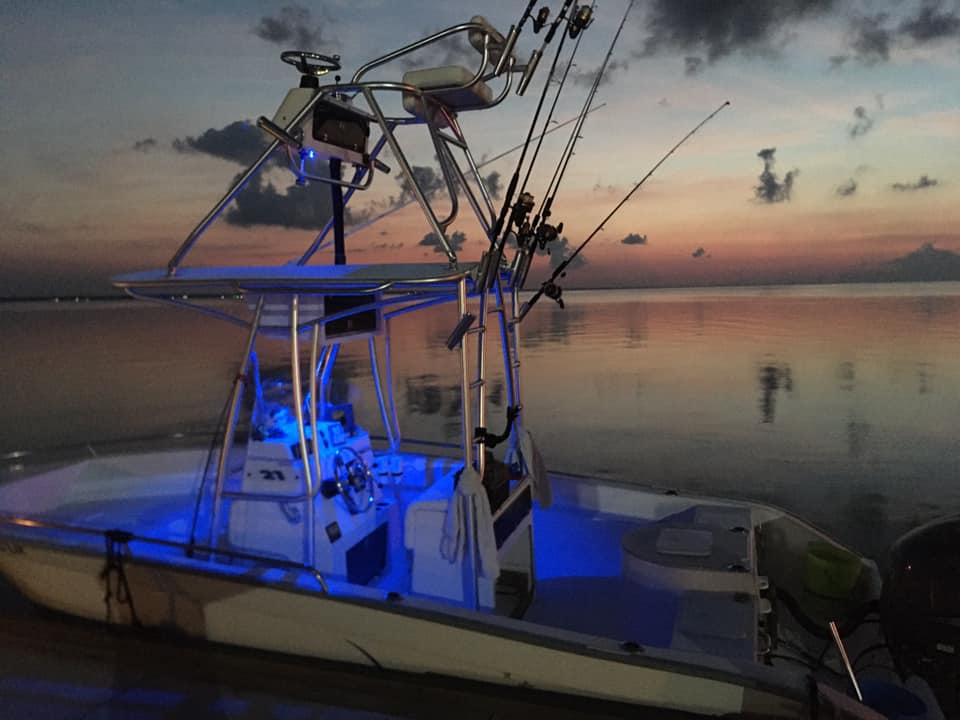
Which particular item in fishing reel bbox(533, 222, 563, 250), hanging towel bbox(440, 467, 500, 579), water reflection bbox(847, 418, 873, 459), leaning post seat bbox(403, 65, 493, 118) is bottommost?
water reflection bbox(847, 418, 873, 459)

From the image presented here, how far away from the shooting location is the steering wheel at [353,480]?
338 cm

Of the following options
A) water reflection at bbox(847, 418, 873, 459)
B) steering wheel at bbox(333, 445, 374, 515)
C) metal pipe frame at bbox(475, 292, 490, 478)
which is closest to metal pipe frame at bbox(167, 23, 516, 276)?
metal pipe frame at bbox(475, 292, 490, 478)

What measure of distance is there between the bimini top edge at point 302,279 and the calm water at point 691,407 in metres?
1.07

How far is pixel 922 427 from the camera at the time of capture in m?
11.7

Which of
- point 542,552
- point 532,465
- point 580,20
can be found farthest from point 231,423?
point 580,20

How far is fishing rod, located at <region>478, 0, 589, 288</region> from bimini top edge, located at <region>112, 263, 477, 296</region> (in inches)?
3.0

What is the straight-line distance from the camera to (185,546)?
318 cm

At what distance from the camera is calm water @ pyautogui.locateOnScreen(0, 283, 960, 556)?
9148 mm

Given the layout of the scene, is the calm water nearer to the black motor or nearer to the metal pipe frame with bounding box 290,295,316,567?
the metal pipe frame with bounding box 290,295,316,567

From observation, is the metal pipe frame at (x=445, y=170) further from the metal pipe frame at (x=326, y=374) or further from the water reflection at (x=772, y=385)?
the water reflection at (x=772, y=385)

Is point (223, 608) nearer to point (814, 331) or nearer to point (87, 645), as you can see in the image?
point (87, 645)

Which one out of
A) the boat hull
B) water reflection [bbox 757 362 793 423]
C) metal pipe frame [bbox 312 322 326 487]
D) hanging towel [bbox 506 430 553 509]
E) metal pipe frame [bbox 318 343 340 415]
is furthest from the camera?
water reflection [bbox 757 362 793 423]

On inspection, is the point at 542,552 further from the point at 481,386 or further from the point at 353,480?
the point at 481,386

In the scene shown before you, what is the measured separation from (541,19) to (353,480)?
2.27 meters
